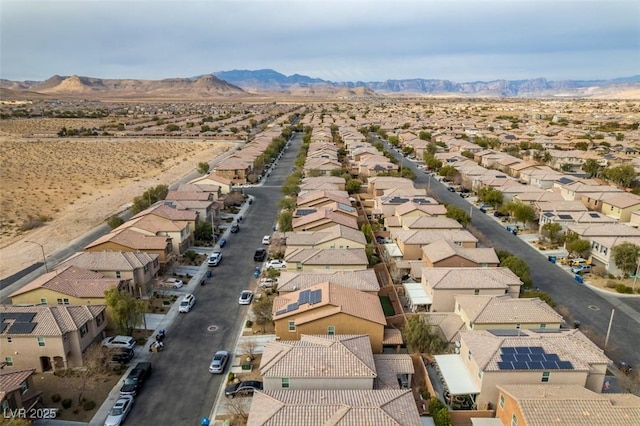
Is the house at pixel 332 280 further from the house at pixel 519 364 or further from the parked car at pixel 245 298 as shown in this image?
the house at pixel 519 364

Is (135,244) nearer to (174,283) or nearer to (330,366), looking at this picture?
(174,283)

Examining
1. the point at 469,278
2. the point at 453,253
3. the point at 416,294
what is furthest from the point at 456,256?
the point at 416,294

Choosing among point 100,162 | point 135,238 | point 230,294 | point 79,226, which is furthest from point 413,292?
point 100,162

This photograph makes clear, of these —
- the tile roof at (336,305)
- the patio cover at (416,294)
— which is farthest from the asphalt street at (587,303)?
the tile roof at (336,305)

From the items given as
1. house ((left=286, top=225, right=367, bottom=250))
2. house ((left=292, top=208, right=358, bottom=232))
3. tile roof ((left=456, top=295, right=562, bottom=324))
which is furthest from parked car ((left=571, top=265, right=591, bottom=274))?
house ((left=292, top=208, right=358, bottom=232))

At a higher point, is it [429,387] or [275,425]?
[275,425]

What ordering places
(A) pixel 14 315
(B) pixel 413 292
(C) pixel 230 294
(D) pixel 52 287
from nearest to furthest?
(A) pixel 14 315 < (D) pixel 52 287 < (B) pixel 413 292 < (C) pixel 230 294

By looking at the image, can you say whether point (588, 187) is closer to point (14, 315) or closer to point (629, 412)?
point (629, 412)
